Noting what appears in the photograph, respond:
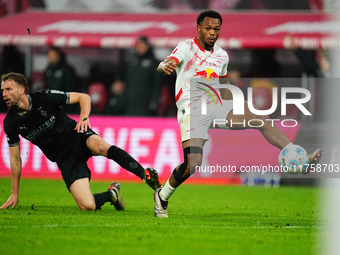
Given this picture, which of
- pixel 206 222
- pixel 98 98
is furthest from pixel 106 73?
pixel 206 222

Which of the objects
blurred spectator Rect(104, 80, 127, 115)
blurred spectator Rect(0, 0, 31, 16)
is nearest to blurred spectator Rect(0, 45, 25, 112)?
blurred spectator Rect(0, 0, 31, 16)

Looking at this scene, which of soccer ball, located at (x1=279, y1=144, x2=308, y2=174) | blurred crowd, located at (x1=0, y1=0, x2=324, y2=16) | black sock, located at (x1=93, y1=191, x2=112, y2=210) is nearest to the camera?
soccer ball, located at (x1=279, y1=144, x2=308, y2=174)

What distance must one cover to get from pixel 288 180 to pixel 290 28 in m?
4.44

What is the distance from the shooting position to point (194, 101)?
8734 mm

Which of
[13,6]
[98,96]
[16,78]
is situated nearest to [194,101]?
[16,78]

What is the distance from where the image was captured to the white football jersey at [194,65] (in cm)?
868

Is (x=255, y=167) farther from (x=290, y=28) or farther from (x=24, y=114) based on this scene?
(x=24, y=114)

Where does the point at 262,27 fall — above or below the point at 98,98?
above

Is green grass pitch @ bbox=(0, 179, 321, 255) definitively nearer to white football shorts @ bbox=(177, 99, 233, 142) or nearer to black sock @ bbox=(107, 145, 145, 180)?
black sock @ bbox=(107, 145, 145, 180)

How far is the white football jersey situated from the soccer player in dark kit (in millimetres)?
1094

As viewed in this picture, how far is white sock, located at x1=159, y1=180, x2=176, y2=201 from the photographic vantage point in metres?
8.67

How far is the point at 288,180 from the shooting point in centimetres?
1529

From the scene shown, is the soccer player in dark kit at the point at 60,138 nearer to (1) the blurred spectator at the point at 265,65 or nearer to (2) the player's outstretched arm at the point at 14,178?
(2) the player's outstretched arm at the point at 14,178

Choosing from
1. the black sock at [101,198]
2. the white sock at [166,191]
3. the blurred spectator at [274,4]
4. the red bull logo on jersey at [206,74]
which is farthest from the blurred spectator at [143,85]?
the white sock at [166,191]
